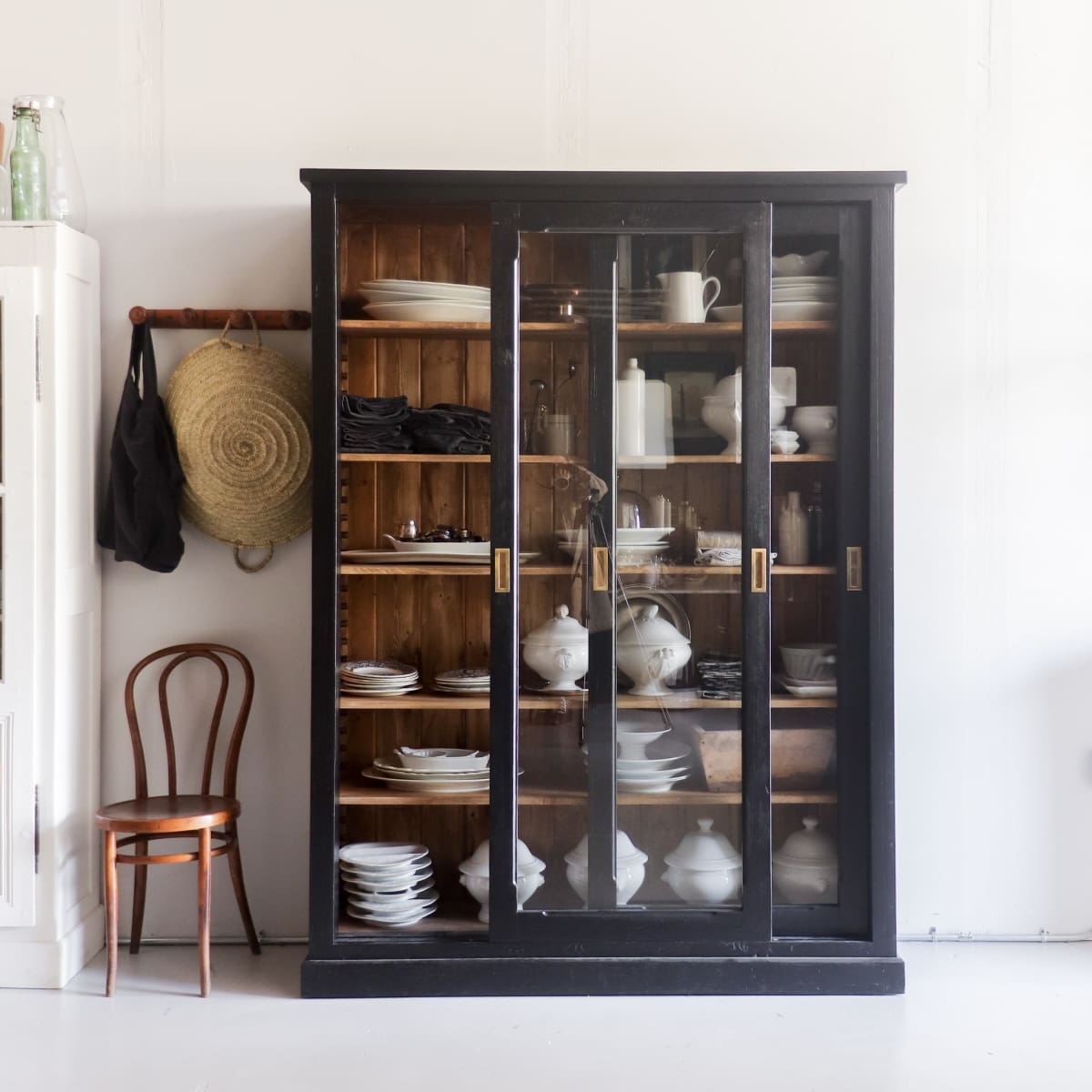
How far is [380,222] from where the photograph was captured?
297cm

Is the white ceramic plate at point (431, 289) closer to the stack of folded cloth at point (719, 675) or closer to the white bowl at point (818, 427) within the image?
the white bowl at point (818, 427)

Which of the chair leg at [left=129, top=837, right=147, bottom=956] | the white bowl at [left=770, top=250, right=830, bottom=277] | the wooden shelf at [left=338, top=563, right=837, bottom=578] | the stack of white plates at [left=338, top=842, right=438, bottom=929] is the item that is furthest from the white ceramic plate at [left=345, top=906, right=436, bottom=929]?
the white bowl at [left=770, top=250, right=830, bottom=277]

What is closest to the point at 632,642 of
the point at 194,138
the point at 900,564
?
the point at 900,564

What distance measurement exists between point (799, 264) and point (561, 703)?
1267mm

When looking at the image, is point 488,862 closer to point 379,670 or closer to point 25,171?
point 379,670

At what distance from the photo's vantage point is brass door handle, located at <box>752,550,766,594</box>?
111 inches

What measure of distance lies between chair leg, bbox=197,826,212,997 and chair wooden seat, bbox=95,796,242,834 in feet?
0.15

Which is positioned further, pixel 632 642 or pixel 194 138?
pixel 194 138

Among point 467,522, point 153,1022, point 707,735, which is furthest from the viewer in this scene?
point 467,522

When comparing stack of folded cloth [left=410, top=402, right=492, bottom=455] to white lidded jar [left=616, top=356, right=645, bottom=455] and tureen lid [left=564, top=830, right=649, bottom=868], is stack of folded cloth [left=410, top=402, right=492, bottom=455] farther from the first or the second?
tureen lid [left=564, top=830, right=649, bottom=868]

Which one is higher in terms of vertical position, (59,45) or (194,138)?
(59,45)

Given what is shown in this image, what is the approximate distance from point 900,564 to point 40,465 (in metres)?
2.37

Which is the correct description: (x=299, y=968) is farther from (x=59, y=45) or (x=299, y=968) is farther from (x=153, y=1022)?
(x=59, y=45)

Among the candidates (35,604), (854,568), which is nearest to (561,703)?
(854,568)
